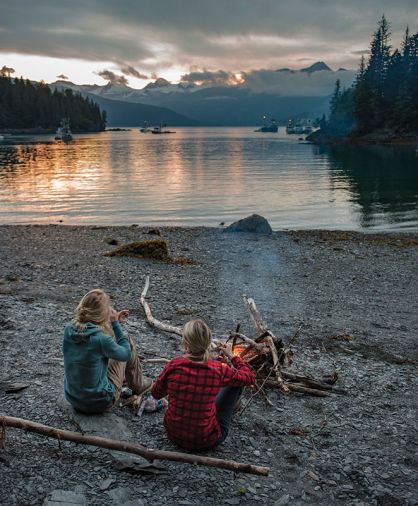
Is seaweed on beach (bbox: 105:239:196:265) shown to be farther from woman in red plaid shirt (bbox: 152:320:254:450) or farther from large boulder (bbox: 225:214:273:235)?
woman in red plaid shirt (bbox: 152:320:254:450)

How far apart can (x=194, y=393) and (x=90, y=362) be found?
1.52m

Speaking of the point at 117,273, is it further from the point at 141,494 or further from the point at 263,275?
the point at 141,494

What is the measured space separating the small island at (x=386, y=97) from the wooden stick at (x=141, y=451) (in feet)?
383

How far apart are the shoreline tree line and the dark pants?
121227 mm

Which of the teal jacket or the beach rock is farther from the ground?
the teal jacket

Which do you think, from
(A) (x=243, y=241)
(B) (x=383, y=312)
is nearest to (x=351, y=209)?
(A) (x=243, y=241)

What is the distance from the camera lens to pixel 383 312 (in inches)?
591

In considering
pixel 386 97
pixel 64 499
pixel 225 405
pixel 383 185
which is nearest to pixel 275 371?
pixel 225 405

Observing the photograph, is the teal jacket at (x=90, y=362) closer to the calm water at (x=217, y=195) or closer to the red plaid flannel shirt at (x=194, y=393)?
the red plaid flannel shirt at (x=194, y=393)

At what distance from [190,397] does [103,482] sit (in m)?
1.43

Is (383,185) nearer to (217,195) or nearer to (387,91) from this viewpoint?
(217,195)

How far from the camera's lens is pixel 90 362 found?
6.48 metres

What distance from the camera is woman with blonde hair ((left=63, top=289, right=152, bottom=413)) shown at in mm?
6348

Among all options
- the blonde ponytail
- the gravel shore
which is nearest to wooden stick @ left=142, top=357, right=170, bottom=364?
the gravel shore
